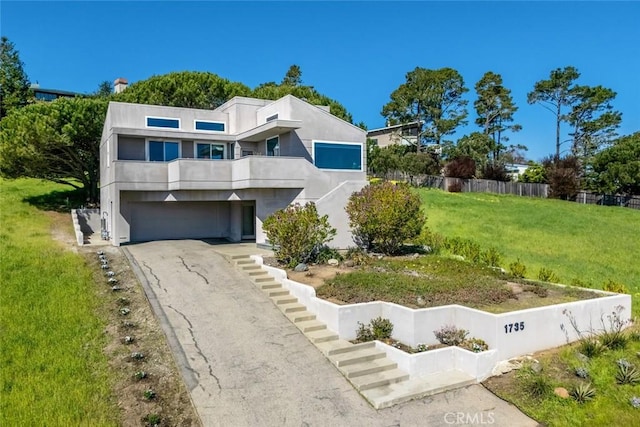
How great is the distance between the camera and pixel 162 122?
947 inches

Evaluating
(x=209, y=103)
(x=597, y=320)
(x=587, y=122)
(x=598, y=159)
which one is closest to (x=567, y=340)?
(x=597, y=320)

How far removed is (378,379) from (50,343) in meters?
8.10

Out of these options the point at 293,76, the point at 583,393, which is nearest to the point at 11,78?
the point at 293,76

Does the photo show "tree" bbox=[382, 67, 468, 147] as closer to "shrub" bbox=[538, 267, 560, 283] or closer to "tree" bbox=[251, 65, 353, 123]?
"tree" bbox=[251, 65, 353, 123]

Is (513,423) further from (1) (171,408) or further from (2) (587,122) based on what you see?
(2) (587,122)

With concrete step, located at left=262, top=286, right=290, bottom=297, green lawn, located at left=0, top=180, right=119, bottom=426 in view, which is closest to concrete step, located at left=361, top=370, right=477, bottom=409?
green lawn, located at left=0, top=180, right=119, bottom=426

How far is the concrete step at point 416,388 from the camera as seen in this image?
9203 mm

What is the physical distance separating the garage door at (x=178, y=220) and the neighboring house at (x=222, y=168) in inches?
2.0

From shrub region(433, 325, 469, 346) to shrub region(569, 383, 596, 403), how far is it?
259 centimetres

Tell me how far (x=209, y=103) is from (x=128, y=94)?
6.83 m

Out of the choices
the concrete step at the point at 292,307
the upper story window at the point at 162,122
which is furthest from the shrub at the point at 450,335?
the upper story window at the point at 162,122

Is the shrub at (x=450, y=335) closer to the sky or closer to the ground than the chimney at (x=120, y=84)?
closer to the ground

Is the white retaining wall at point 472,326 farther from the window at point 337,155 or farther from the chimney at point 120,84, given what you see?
the chimney at point 120,84

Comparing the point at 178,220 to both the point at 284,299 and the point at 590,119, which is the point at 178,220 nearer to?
the point at 284,299
